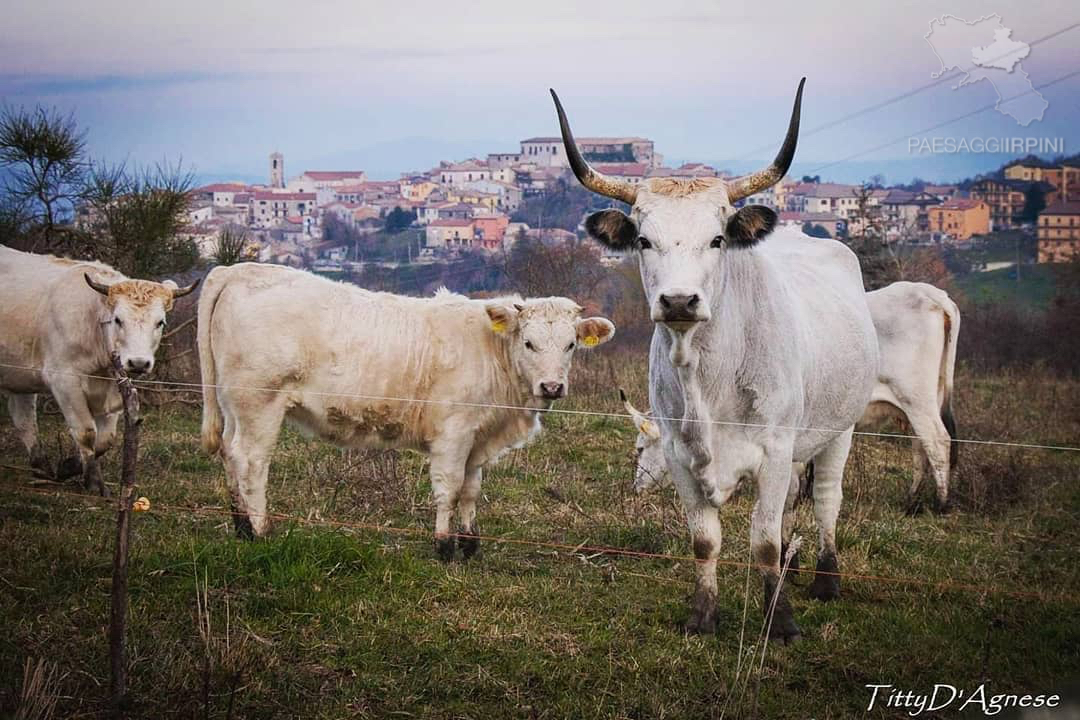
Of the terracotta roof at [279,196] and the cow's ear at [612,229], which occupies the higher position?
the terracotta roof at [279,196]

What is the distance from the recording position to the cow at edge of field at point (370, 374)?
770cm

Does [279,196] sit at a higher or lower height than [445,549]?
higher

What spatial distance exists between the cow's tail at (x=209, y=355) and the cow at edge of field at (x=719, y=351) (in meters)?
3.50

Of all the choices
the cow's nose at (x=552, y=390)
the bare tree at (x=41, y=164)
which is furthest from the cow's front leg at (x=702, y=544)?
the bare tree at (x=41, y=164)

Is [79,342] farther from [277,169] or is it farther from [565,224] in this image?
[277,169]

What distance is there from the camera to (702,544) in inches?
227

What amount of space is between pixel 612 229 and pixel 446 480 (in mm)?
3003

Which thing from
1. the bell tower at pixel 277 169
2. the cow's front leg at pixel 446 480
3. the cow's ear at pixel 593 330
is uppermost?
the bell tower at pixel 277 169

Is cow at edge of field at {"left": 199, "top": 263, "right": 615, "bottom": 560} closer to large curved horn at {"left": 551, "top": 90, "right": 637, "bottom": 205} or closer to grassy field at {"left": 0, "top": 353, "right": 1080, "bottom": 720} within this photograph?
grassy field at {"left": 0, "top": 353, "right": 1080, "bottom": 720}

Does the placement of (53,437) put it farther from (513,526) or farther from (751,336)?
(751,336)

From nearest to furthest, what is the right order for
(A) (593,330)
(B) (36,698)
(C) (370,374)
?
1. (B) (36,698)
2. (C) (370,374)
3. (A) (593,330)

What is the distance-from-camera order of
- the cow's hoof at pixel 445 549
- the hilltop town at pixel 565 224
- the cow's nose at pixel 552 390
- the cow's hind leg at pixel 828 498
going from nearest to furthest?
1. the cow's hind leg at pixel 828 498
2. the cow's hoof at pixel 445 549
3. the cow's nose at pixel 552 390
4. the hilltop town at pixel 565 224

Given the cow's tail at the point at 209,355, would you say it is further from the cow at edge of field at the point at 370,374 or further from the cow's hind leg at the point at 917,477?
the cow's hind leg at the point at 917,477

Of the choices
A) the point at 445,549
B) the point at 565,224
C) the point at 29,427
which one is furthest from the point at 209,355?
the point at 565,224
